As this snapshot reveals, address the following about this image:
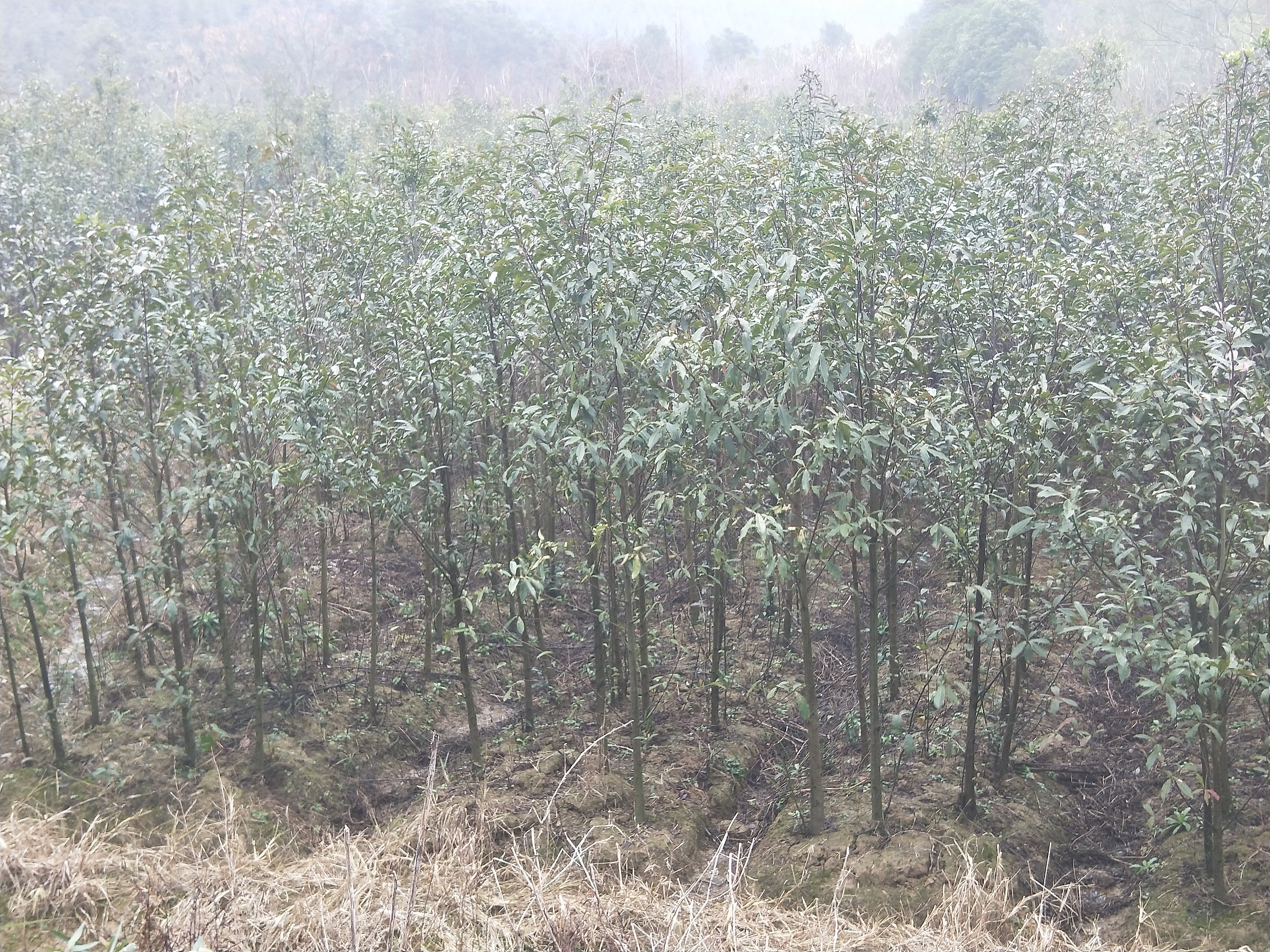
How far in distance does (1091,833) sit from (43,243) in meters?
7.42

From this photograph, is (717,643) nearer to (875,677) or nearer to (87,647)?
(875,677)

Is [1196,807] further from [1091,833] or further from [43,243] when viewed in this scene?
[43,243]

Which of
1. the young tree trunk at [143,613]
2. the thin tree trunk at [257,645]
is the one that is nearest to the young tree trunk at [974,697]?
the thin tree trunk at [257,645]

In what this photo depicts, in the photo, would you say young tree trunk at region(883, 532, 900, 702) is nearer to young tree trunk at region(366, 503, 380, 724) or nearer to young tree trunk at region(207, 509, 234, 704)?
young tree trunk at region(366, 503, 380, 724)

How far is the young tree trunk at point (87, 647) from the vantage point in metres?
5.58

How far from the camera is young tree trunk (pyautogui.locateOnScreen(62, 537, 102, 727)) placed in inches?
220

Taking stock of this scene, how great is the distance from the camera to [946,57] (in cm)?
Result: 3322

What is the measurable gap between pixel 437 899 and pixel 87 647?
320 cm

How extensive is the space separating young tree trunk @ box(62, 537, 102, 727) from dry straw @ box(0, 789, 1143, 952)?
40.2 inches

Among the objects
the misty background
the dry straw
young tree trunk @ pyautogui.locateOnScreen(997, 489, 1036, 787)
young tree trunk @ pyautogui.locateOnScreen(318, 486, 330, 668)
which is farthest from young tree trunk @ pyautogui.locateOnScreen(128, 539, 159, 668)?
the misty background

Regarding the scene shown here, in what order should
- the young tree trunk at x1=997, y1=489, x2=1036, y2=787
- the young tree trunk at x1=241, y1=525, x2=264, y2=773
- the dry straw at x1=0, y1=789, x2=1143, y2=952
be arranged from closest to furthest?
the dry straw at x1=0, y1=789, x2=1143, y2=952 < the young tree trunk at x1=997, y1=489, x2=1036, y2=787 < the young tree trunk at x1=241, y1=525, x2=264, y2=773

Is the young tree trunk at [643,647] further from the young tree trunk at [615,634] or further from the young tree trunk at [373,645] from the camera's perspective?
the young tree trunk at [373,645]

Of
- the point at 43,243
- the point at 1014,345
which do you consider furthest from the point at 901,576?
the point at 43,243

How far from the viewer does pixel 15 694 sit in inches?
222
